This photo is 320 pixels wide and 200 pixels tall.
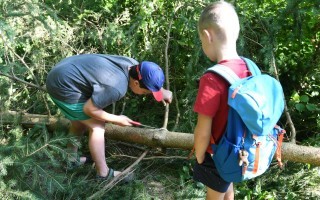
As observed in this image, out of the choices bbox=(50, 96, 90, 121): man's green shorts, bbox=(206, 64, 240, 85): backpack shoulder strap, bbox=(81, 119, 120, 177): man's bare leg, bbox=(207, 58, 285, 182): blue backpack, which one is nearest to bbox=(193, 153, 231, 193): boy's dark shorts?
bbox=(207, 58, 285, 182): blue backpack

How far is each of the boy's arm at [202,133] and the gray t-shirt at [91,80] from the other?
35.6 inches

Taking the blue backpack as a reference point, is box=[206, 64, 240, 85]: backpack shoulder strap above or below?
above

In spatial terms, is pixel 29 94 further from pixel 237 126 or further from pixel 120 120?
pixel 237 126

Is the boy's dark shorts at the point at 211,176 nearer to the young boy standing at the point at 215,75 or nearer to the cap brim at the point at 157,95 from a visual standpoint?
the young boy standing at the point at 215,75

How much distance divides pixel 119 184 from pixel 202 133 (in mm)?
1228

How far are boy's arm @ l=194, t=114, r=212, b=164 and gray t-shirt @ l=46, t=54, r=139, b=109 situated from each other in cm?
90

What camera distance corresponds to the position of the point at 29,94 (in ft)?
12.1

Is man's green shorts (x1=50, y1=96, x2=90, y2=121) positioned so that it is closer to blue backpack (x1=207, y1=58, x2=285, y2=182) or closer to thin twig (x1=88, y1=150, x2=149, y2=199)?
thin twig (x1=88, y1=150, x2=149, y2=199)

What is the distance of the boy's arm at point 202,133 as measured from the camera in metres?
1.85

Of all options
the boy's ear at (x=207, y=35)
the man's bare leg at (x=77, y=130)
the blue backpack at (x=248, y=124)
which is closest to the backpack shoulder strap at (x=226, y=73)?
the blue backpack at (x=248, y=124)

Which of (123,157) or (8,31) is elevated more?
(8,31)

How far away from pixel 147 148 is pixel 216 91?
56.9 inches

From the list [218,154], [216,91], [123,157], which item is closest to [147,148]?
[123,157]

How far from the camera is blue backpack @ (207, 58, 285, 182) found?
1.70 meters
